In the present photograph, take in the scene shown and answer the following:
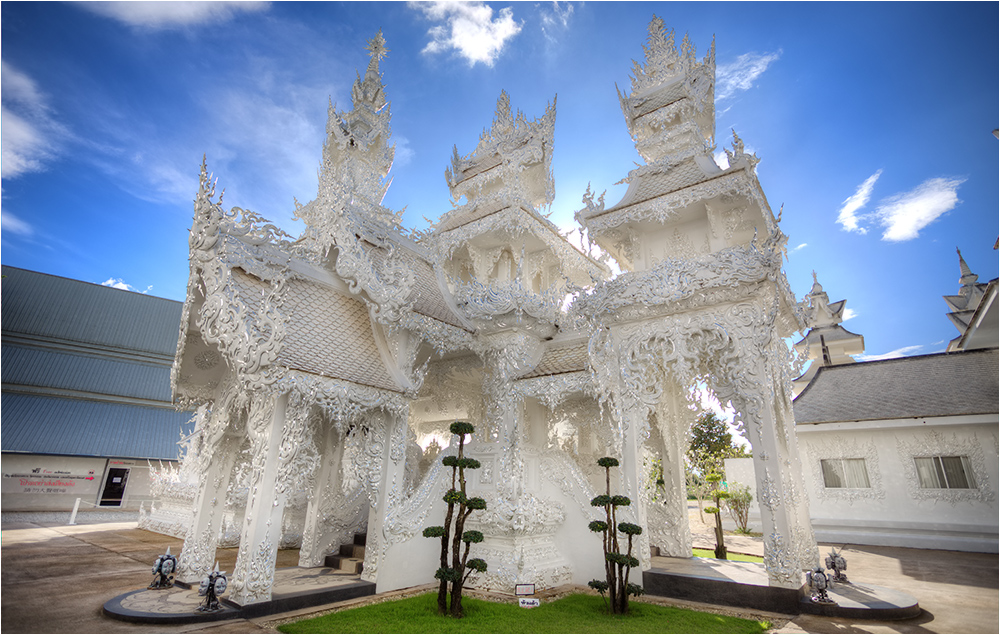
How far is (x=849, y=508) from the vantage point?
41.0ft

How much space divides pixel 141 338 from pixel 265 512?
21042mm

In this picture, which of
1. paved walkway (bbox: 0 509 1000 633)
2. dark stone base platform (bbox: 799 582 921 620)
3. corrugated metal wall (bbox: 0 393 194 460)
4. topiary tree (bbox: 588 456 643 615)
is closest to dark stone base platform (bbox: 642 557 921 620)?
dark stone base platform (bbox: 799 582 921 620)

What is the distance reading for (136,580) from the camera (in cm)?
618

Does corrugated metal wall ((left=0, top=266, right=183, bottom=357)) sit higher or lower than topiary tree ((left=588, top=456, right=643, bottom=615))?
higher

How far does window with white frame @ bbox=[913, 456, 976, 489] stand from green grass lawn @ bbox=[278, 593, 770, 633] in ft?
33.6

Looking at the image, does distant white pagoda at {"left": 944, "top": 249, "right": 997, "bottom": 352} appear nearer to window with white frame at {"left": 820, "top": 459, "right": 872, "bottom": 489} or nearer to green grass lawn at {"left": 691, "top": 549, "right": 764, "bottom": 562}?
window with white frame at {"left": 820, "top": 459, "right": 872, "bottom": 489}

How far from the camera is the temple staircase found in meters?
7.03

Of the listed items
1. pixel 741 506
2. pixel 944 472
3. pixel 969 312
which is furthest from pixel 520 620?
pixel 969 312

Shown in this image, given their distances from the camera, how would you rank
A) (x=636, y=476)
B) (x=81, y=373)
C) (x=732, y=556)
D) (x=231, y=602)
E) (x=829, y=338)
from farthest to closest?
(x=829, y=338)
(x=81, y=373)
(x=732, y=556)
(x=636, y=476)
(x=231, y=602)

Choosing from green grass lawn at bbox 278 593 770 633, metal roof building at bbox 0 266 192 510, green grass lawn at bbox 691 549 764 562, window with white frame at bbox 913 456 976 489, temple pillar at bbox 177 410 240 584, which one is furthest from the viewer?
metal roof building at bbox 0 266 192 510

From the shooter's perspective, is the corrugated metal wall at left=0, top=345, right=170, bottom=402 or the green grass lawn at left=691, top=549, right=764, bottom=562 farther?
the corrugated metal wall at left=0, top=345, right=170, bottom=402

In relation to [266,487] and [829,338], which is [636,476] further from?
[829,338]

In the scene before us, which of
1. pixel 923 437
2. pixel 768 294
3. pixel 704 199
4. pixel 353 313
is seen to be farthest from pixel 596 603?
pixel 923 437

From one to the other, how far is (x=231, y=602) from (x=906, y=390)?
16.6 meters
